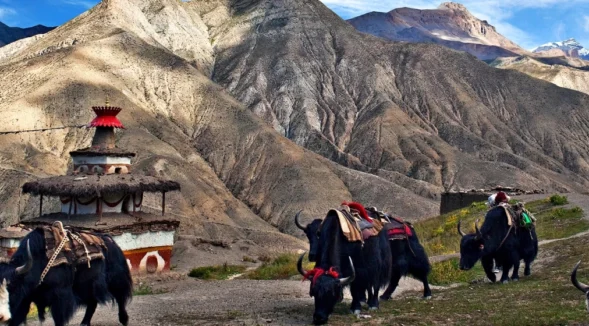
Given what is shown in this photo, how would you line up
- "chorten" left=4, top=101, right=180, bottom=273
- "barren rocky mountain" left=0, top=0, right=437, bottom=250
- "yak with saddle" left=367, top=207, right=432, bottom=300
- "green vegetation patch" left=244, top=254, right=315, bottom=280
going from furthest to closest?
1. "barren rocky mountain" left=0, top=0, right=437, bottom=250
2. "chorten" left=4, top=101, right=180, bottom=273
3. "green vegetation patch" left=244, top=254, right=315, bottom=280
4. "yak with saddle" left=367, top=207, right=432, bottom=300

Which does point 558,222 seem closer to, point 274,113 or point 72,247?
point 72,247

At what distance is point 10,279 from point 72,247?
1048mm

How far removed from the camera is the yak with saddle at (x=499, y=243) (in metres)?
16.2

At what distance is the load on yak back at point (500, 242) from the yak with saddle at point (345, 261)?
388 centimetres

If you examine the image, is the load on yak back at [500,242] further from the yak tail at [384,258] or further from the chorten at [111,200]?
the chorten at [111,200]

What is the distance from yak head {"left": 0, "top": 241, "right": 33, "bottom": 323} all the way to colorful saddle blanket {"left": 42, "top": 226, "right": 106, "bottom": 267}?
0.38 meters

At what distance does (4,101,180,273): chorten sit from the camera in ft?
106

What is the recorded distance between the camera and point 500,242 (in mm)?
16188

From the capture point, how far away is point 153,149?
80.5 meters

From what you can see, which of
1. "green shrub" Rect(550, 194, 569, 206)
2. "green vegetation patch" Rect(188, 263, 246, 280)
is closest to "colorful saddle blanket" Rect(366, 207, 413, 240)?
"green vegetation patch" Rect(188, 263, 246, 280)

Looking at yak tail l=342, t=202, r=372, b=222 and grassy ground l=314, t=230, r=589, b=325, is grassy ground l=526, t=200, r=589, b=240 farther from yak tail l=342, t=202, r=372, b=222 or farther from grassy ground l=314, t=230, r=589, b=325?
yak tail l=342, t=202, r=372, b=222

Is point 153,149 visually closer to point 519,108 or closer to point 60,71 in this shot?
point 60,71

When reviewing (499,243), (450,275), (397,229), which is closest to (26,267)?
(397,229)

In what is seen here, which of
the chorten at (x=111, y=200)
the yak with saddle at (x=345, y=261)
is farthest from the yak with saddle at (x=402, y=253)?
the chorten at (x=111, y=200)
